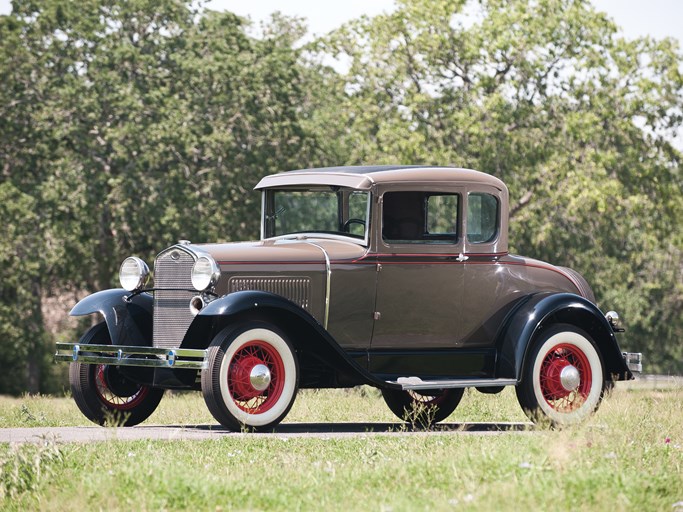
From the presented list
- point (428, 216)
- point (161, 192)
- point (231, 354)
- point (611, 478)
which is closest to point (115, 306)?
point (231, 354)

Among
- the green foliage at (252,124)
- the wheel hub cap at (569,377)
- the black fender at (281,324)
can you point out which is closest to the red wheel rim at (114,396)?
the black fender at (281,324)

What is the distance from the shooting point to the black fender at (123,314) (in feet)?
35.2

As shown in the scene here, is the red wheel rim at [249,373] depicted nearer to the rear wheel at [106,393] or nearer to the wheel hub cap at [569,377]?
the rear wheel at [106,393]

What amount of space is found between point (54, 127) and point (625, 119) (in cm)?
1334

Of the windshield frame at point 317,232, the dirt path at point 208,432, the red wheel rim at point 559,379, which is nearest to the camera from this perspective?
the dirt path at point 208,432

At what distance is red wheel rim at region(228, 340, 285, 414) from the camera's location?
978cm

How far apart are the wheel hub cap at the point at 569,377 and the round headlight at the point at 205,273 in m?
3.38

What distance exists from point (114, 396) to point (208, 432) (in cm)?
160

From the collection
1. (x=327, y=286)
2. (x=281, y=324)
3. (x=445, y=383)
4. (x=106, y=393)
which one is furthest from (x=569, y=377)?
(x=106, y=393)

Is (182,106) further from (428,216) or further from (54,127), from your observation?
(428,216)

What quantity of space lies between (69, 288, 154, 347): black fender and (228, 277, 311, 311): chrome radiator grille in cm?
127

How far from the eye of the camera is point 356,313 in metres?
10.6

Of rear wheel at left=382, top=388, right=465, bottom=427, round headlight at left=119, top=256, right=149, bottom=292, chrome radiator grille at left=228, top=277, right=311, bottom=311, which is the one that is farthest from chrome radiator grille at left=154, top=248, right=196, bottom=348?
rear wheel at left=382, top=388, right=465, bottom=427

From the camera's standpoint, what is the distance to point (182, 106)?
27812mm
